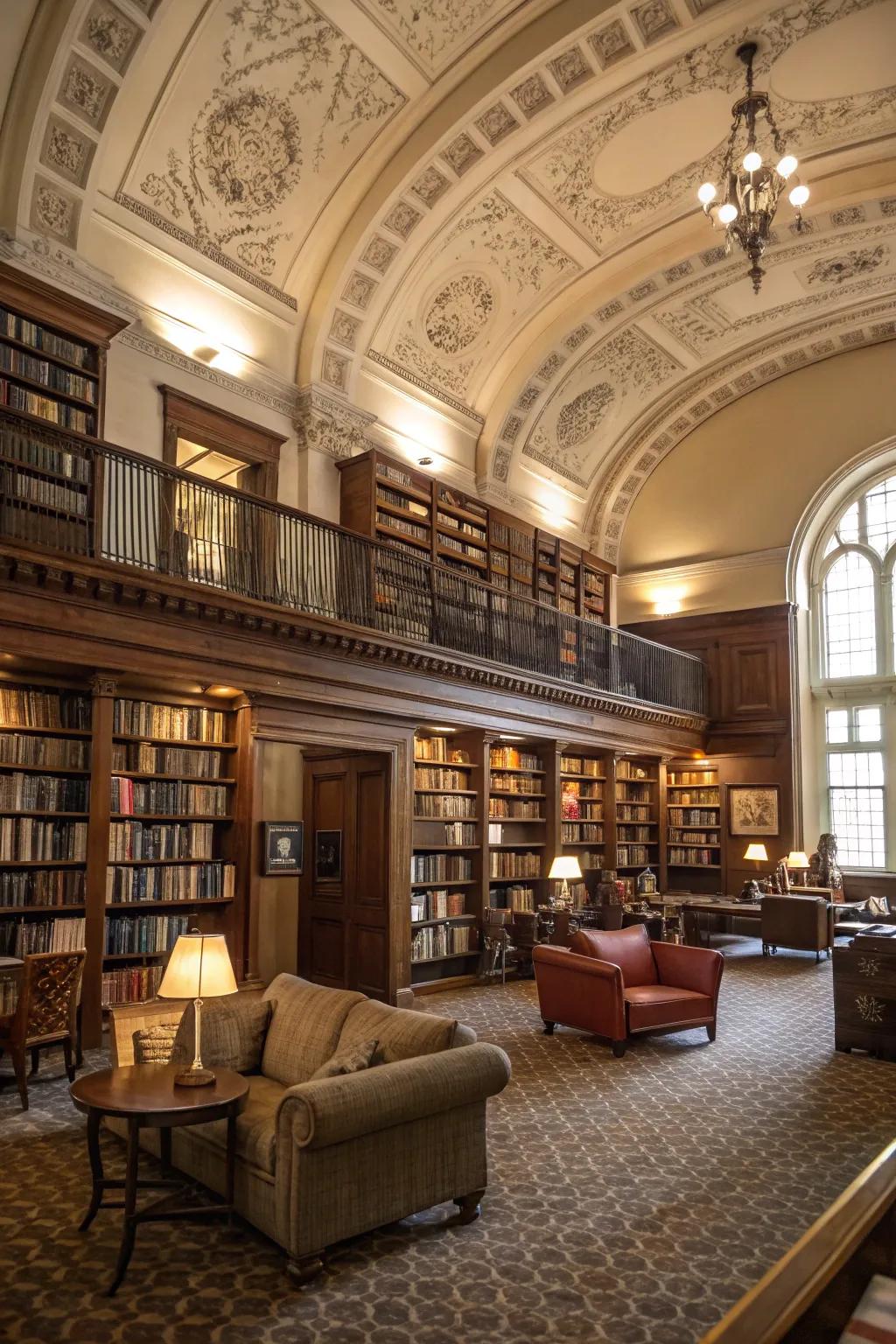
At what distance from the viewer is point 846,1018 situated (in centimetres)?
688

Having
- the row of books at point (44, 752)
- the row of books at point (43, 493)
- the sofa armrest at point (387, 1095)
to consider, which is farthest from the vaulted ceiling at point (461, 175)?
the sofa armrest at point (387, 1095)

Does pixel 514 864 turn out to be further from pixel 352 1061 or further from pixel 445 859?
pixel 352 1061

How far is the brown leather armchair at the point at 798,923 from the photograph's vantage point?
11.3m

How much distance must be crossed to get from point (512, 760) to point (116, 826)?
5.42 m

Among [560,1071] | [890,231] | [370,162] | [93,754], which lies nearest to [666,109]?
[370,162]

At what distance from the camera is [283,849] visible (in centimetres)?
820

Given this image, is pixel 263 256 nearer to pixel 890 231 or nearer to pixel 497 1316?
pixel 890 231

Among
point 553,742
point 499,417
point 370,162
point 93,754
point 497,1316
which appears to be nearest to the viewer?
point 497,1316

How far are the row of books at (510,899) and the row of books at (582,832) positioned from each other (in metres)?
1.19

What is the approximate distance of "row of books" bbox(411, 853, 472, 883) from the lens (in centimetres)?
966

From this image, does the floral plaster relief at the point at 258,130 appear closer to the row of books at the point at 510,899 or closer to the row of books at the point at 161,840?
the row of books at the point at 161,840

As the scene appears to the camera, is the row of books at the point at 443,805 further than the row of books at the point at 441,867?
Yes

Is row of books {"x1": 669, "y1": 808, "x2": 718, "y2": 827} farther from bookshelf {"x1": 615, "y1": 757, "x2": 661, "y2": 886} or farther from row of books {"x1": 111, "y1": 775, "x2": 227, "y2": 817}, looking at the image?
row of books {"x1": 111, "y1": 775, "x2": 227, "y2": 817}

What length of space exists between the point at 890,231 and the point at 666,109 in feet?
12.9
